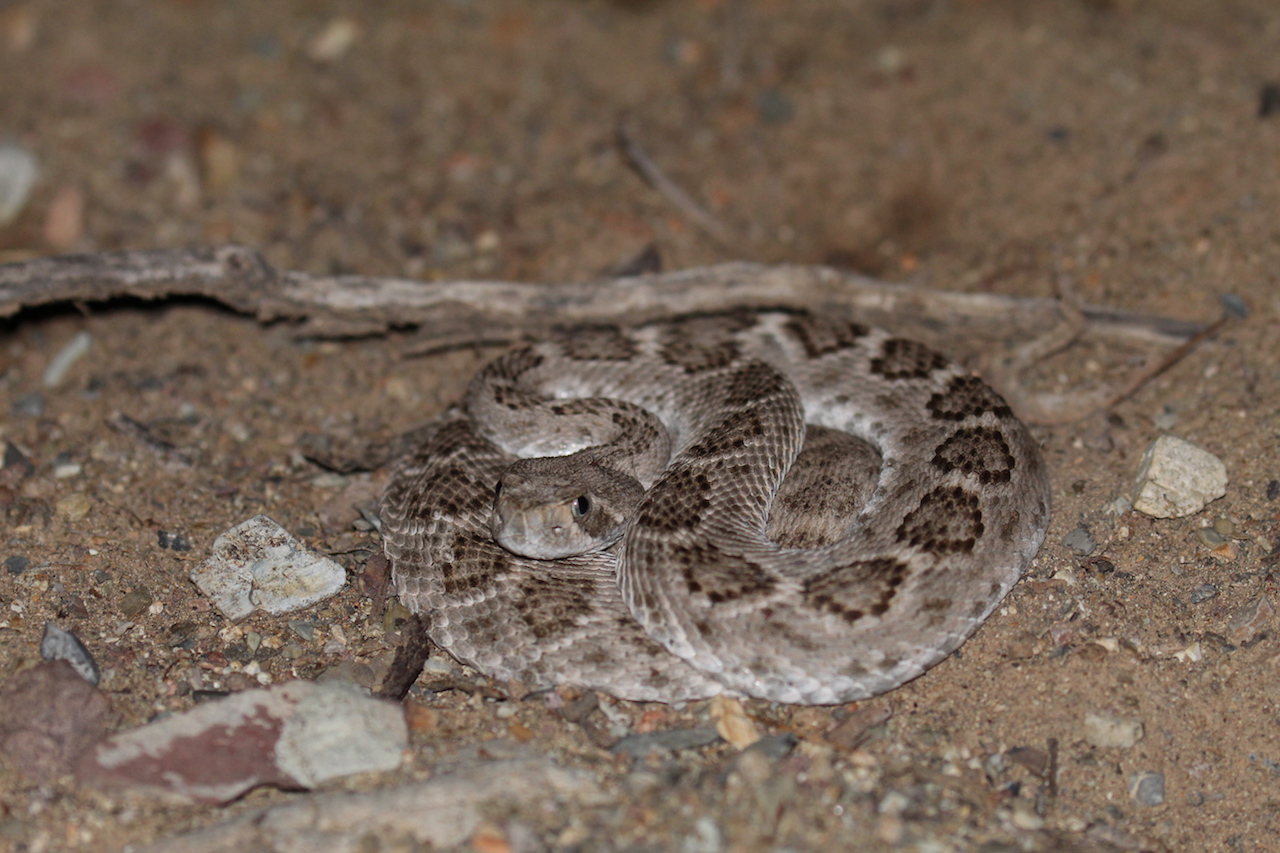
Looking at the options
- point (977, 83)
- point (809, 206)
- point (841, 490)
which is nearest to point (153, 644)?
point (841, 490)

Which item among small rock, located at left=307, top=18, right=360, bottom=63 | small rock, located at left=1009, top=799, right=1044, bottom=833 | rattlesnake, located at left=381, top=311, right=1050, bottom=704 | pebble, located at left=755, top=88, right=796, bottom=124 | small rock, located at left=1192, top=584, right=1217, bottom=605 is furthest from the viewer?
small rock, located at left=307, top=18, right=360, bottom=63

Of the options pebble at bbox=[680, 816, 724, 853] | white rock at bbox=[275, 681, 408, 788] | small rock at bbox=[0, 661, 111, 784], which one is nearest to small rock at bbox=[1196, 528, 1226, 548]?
pebble at bbox=[680, 816, 724, 853]

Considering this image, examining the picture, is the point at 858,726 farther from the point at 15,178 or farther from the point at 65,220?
the point at 15,178

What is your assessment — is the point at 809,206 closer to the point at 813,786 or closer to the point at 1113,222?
the point at 1113,222

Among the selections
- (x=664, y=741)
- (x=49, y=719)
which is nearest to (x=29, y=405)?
(x=49, y=719)

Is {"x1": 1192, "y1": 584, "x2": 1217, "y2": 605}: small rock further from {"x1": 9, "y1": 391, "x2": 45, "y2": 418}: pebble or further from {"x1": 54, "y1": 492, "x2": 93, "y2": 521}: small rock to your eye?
{"x1": 9, "y1": 391, "x2": 45, "y2": 418}: pebble

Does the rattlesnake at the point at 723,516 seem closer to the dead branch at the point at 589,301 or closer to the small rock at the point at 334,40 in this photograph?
the dead branch at the point at 589,301

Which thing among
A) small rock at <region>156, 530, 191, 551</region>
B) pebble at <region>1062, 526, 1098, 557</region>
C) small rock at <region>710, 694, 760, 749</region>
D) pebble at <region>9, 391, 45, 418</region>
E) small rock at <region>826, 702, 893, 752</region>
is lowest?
pebble at <region>9, 391, 45, 418</region>
